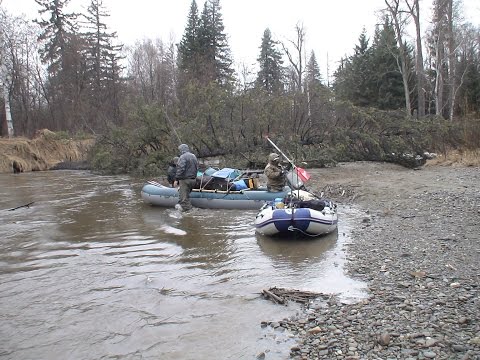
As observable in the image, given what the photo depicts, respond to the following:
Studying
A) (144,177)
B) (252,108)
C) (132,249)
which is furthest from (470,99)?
(132,249)

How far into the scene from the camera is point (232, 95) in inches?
659

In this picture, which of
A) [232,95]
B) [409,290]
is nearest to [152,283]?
[409,290]

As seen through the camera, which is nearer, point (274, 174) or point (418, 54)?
point (274, 174)

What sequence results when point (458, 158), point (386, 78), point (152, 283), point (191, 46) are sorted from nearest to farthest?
point (152, 283)
point (458, 158)
point (386, 78)
point (191, 46)

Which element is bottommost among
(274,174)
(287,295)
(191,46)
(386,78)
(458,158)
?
(287,295)

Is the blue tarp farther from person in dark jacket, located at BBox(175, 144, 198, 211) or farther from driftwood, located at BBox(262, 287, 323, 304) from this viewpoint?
driftwood, located at BBox(262, 287, 323, 304)

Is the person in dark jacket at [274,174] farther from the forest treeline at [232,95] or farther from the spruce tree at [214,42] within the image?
the spruce tree at [214,42]

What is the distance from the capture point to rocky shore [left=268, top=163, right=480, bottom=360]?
12.8 feet

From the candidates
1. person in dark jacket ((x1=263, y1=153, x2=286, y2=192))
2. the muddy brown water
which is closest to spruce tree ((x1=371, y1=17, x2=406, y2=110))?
Result: person in dark jacket ((x1=263, y1=153, x2=286, y2=192))

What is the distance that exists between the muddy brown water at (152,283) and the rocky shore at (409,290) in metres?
0.29

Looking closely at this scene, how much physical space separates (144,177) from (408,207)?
11.3 meters

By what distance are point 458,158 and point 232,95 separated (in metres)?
8.41

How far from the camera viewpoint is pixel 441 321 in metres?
4.20

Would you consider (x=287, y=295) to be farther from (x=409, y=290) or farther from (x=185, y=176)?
(x=185, y=176)
